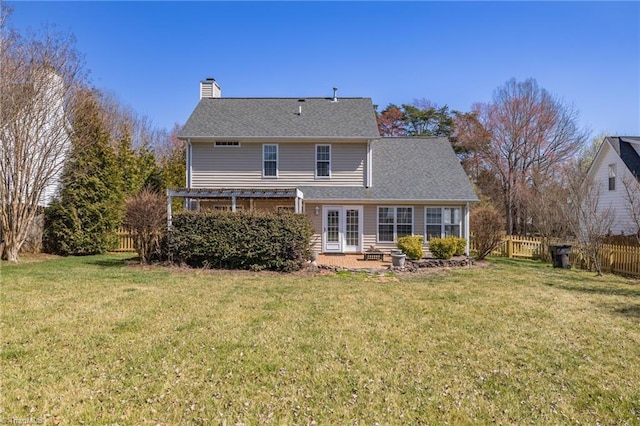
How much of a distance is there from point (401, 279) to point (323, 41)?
861cm

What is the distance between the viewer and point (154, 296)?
309 inches

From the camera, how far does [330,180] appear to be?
16.2m

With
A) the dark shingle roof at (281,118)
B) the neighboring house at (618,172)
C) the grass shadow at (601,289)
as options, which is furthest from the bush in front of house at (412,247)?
the neighboring house at (618,172)

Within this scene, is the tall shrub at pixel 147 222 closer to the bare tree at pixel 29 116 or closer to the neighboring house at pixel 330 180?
the neighboring house at pixel 330 180

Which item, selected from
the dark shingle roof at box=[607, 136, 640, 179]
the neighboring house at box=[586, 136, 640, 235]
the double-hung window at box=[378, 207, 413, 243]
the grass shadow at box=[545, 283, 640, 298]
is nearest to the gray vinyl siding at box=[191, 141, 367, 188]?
the double-hung window at box=[378, 207, 413, 243]

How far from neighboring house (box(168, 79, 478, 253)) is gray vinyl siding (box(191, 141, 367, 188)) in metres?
0.04

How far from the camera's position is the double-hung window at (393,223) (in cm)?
1591

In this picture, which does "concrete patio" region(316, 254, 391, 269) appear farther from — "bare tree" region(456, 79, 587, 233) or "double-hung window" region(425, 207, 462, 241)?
"bare tree" region(456, 79, 587, 233)

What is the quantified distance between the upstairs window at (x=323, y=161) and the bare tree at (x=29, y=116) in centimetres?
1004

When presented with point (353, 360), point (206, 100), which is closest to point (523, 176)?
point (206, 100)

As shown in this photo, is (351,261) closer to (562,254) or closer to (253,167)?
(253,167)

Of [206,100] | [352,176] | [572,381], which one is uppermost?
[206,100]

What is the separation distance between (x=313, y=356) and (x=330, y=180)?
12001 mm

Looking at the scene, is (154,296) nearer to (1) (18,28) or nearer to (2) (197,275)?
(2) (197,275)
